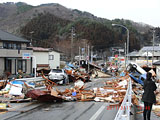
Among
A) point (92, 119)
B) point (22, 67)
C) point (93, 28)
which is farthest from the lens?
point (93, 28)

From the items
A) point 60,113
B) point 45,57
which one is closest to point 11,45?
point 45,57

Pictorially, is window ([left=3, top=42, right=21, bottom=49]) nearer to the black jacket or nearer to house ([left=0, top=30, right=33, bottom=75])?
house ([left=0, top=30, right=33, bottom=75])

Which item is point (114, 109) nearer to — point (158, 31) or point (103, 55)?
point (103, 55)

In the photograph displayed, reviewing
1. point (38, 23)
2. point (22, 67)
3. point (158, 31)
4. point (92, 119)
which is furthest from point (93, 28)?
point (92, 119)

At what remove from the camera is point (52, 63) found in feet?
175

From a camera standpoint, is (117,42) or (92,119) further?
(117,42)

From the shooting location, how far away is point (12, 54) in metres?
37.0

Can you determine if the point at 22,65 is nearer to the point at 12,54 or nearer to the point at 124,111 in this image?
the point at 12,54

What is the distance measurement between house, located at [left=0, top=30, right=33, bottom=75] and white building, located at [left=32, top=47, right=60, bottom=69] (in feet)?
21.6

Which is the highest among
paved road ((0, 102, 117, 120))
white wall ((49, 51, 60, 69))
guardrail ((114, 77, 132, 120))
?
white wall ((49, 51, 60, 69))

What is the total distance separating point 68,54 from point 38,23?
3655cm

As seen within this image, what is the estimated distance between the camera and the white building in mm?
48047

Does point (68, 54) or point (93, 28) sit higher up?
point (93, 28)

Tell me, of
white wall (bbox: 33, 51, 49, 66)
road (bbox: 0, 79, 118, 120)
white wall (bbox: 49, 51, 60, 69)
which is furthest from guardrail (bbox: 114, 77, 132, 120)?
white wall (bbox: 49, 51, 60, 69)
